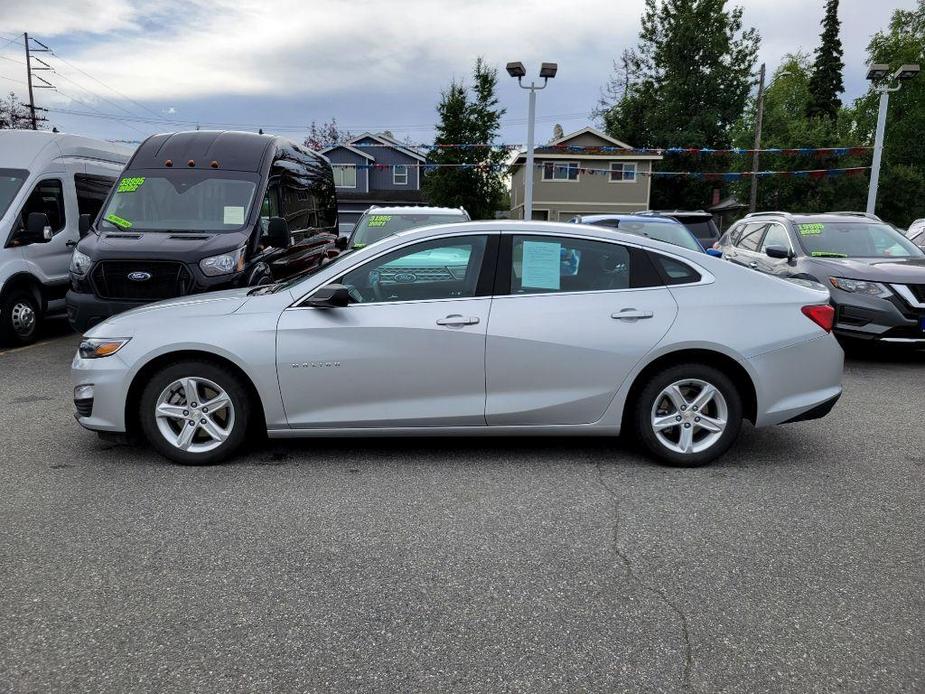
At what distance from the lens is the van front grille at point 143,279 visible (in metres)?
7.67

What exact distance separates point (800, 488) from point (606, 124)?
57442 millimetres

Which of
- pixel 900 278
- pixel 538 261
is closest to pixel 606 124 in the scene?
pixel 900 278

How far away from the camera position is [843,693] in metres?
2.49

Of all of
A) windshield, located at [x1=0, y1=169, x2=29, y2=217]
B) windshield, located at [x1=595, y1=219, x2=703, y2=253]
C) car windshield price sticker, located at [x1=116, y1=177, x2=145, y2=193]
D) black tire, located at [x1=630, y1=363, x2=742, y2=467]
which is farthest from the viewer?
windshield, located at [x1=595, y1=219, x2=703, y2=253]

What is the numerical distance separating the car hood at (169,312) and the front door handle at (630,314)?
2.37m

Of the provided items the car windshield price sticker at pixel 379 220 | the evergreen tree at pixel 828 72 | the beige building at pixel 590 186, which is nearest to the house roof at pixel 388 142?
the beige building at pixel 590 186

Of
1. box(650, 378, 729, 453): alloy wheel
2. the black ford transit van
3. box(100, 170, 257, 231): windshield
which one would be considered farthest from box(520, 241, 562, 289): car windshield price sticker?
box(100, 170, 257, 231): windshield

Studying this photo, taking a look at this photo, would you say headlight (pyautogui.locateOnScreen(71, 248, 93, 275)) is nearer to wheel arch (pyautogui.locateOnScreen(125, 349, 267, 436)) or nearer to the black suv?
wheel arch (pyautogui.locateOnScreen(125, 349, 267, 436))

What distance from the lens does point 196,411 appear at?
4.73 m

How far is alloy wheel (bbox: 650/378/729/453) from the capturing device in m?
4.71

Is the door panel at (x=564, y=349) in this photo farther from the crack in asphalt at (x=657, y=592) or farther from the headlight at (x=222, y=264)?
the headlight at (x=222, y=264)

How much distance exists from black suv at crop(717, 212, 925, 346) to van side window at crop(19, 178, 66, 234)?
8.63 metres

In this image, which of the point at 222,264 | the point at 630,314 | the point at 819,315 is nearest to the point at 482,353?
the point at 630,314

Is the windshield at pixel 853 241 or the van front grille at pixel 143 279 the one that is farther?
the windshield at pixel 853 241
